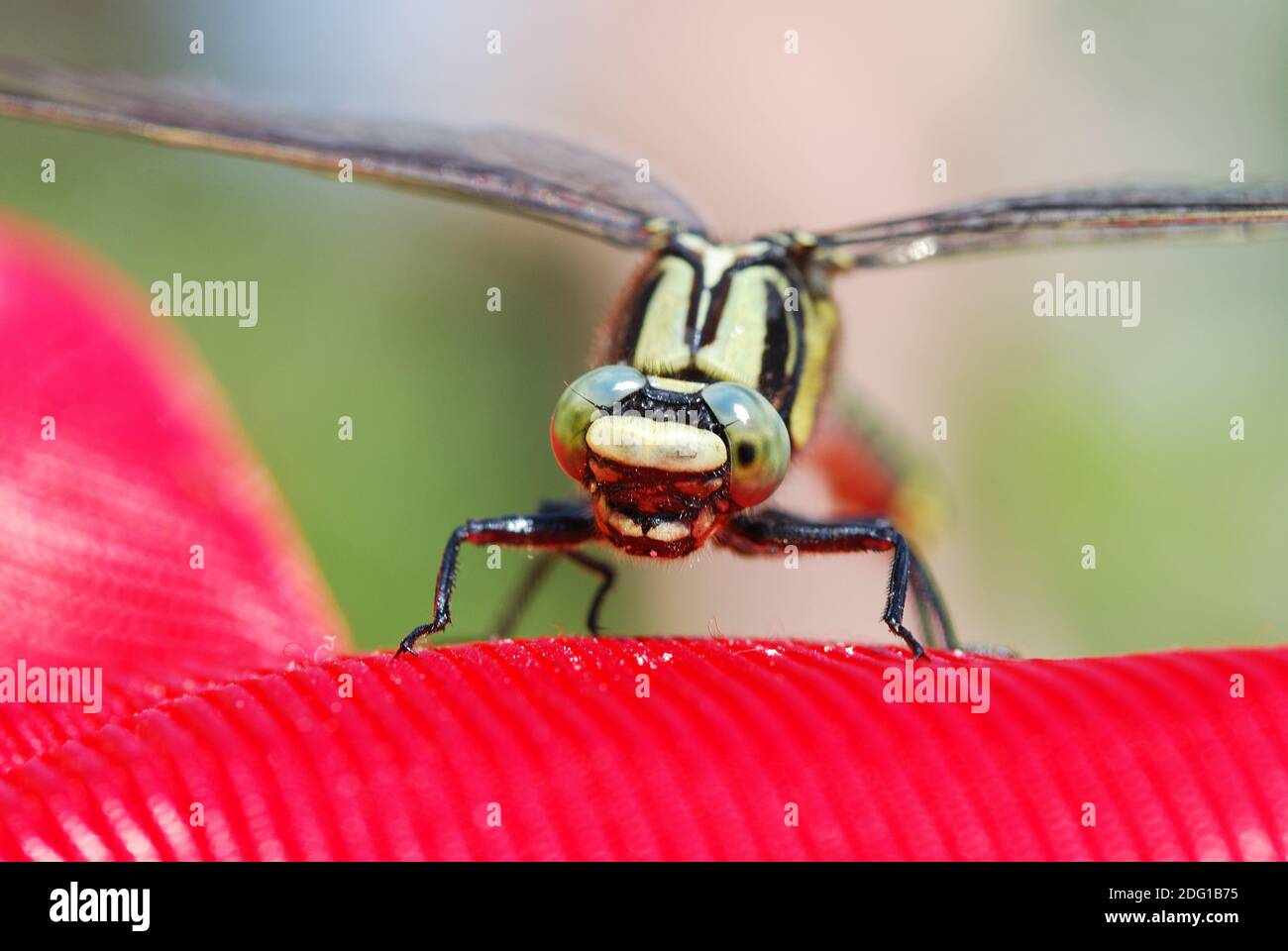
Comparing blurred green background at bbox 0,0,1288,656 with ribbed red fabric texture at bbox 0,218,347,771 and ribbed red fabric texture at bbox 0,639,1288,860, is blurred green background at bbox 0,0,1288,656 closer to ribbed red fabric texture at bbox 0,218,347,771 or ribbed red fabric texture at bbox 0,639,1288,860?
ribbed red fabric texture at bbox 0,218,347,771

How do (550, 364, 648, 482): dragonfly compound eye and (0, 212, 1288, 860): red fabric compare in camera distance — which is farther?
(550, 364, 648, 482): dragonfly compound eye

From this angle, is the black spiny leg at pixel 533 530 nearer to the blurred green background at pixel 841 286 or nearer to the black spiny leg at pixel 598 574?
the black spiny leg at pixel 598 574

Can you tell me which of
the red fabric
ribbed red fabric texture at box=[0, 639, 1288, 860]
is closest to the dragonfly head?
the red fabric

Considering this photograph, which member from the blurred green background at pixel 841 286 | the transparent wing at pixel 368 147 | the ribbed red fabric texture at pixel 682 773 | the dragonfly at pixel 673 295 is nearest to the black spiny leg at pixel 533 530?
the dragonfly at pixel 673 295

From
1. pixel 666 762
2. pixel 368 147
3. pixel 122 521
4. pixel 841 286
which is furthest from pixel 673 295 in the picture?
pixel 841 286

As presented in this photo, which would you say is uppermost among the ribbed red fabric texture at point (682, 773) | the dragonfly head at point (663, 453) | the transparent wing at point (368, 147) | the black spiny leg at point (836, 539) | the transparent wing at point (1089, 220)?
the transparent wing at point (368, 147)

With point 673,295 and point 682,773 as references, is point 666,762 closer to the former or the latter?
point 682,773

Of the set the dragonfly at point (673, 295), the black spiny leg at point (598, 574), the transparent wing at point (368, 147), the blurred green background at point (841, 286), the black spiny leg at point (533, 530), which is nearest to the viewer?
the dragonfly at point (673, 295)
